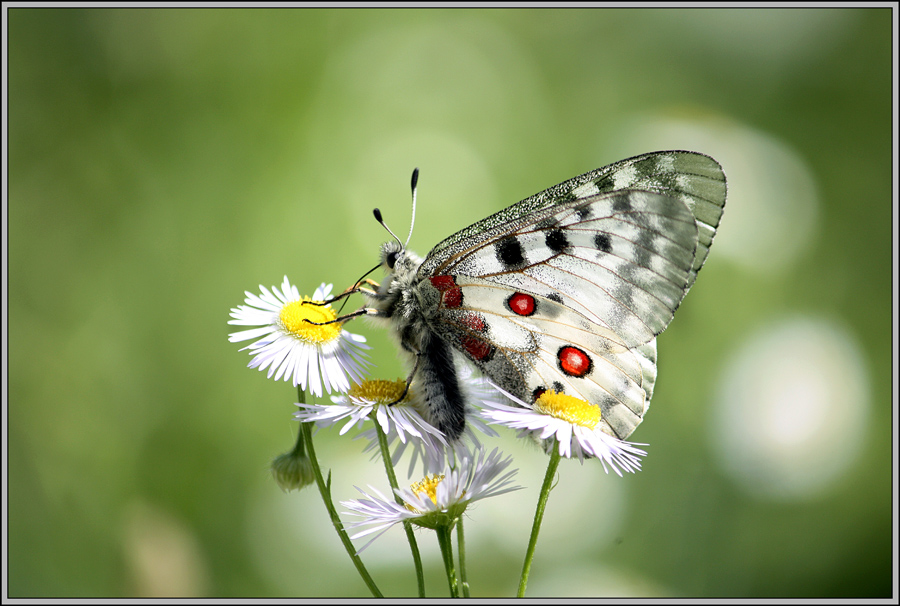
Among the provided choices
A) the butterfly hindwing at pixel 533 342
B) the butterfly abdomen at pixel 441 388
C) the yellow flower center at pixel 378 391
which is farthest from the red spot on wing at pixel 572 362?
the yellow flower center at pixel 378 391

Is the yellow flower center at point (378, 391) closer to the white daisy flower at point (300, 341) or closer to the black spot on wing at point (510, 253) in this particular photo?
the white daisy flower at point (300, 341)

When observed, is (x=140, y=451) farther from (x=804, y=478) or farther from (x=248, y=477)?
(x=804, y=478)

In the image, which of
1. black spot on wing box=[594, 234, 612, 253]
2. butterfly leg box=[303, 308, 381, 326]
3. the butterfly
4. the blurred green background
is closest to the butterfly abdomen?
the butterfly

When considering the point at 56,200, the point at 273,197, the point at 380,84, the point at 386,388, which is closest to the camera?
the point at 386,388

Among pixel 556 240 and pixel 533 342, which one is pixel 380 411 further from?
pixel 556 240

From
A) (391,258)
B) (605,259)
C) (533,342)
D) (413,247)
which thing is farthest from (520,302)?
(413,247)

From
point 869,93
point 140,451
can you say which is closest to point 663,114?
point 869,93

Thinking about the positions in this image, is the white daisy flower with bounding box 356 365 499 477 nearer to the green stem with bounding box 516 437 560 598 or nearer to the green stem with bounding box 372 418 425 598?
the green stem with bounding box 372 418 425 598
